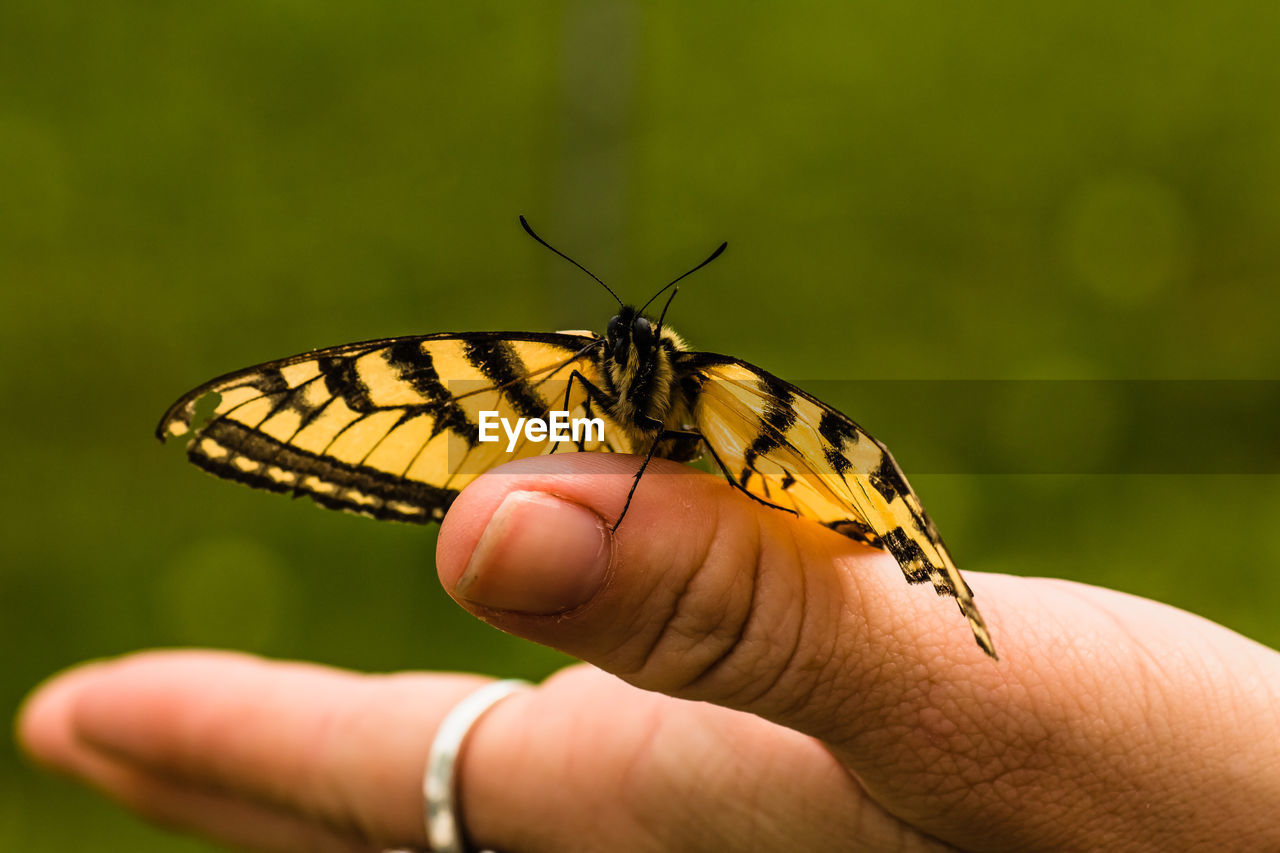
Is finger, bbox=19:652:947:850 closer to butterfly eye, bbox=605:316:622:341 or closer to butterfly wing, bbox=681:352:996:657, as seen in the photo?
butterfly wing, bbox=681:352:996:657

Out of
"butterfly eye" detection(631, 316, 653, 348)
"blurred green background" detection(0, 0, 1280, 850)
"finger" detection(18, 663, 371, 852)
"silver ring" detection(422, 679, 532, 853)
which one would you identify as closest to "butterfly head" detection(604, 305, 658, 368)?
"butterfly eye" detection(631, 316, 653, 348)

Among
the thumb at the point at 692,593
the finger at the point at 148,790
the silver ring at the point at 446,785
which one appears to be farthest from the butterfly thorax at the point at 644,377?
the finger at the point at 148,790

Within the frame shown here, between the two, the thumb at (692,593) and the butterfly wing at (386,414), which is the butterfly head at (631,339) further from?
the thumb at (692,593)

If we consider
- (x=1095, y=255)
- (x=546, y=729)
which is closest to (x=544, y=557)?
(x=546, y=729)

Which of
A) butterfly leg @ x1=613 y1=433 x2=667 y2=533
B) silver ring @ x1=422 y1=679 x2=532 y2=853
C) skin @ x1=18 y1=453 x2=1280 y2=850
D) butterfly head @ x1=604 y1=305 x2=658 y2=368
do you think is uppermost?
butterfly head @ x1=604 y1=305 x2=658 y2=368

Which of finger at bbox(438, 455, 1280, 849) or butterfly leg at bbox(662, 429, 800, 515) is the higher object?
butterfly leg at bbox(662, 429, 800, 515)

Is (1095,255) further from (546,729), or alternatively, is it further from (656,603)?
(656,603)

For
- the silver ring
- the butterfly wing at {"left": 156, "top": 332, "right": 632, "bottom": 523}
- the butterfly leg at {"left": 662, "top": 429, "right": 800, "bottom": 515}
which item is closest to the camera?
the butterfly leg at {"left": 662, "top": 429, "right": 800, "bottom": 515}
